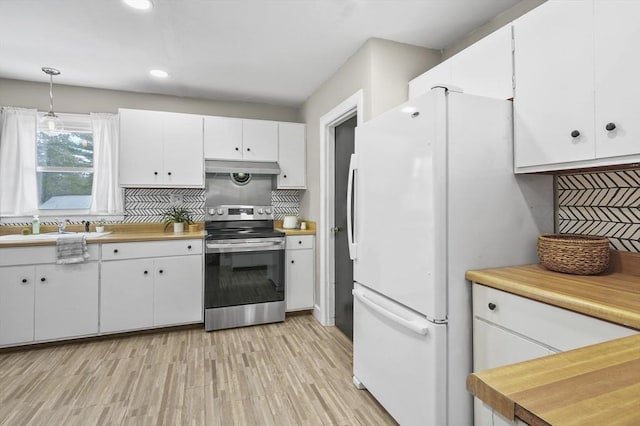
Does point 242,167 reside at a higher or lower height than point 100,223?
higher

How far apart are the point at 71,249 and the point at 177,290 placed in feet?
3.13

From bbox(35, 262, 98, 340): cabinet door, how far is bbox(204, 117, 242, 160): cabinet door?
1.59 m

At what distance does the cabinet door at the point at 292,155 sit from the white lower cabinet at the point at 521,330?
2.68m

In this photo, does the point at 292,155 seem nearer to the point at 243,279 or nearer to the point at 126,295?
the point at 243,279

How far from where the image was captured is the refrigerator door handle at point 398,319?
1462 millimetres

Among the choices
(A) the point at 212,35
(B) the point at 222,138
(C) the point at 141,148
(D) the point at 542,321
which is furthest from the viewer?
(B) the point at 222,138

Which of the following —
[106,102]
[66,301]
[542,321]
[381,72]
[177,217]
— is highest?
[106,102]

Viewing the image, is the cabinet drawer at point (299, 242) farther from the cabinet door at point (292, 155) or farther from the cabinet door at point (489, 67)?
the cabinet door at point (489, 67)

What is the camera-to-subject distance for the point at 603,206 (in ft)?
5.26

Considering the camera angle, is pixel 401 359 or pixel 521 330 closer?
pixel 521 330

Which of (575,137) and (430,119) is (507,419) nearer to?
(430,119)

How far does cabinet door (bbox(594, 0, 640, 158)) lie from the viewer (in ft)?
3.83

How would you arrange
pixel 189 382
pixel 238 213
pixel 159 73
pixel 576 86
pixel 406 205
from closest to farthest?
pixel 576 86
pixel 406 205
pixel 189 382
pixel 159 73
pixel 238 213

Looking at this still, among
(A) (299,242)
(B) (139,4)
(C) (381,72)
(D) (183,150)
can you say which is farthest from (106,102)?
(C) (381,72)
